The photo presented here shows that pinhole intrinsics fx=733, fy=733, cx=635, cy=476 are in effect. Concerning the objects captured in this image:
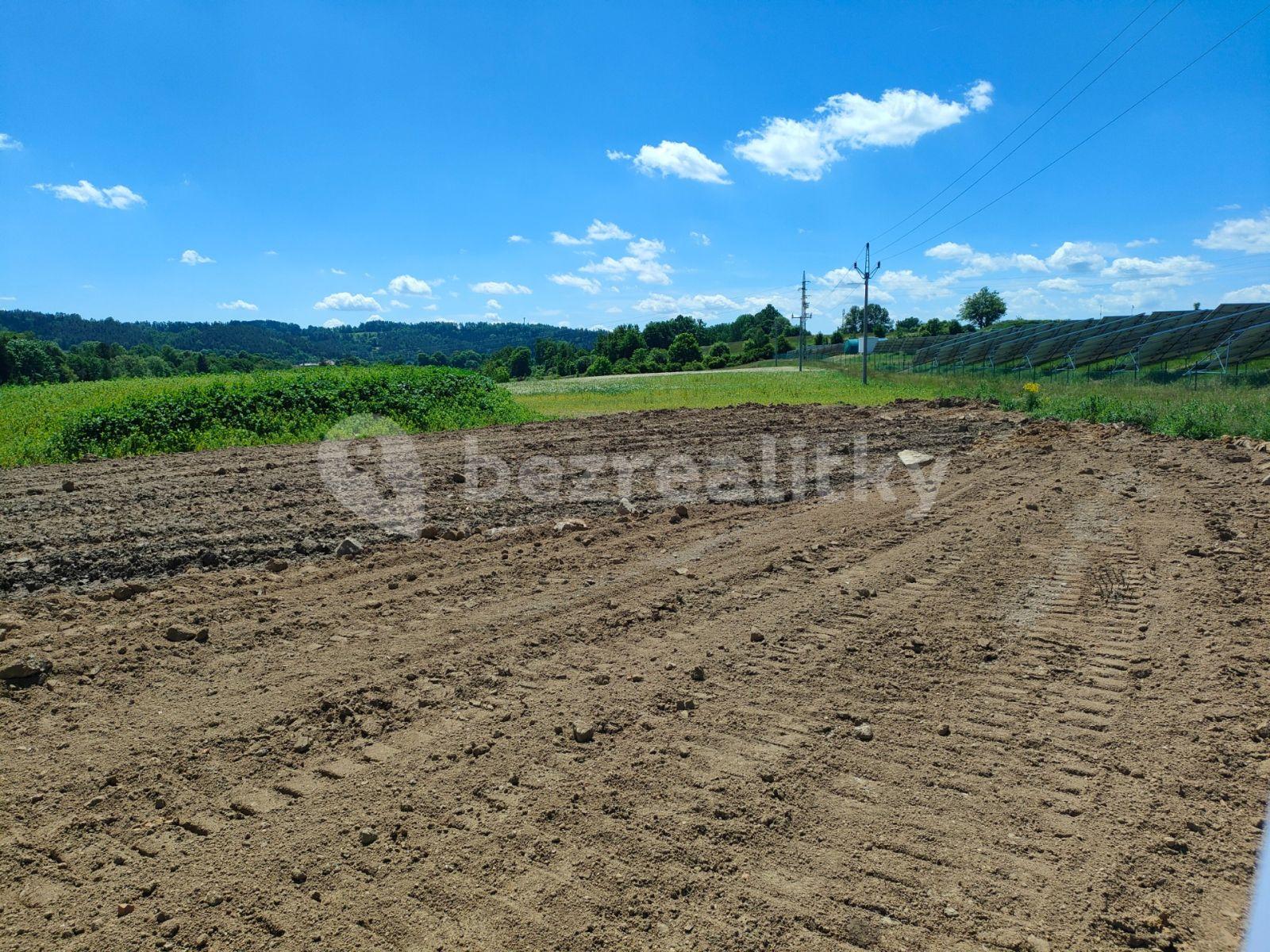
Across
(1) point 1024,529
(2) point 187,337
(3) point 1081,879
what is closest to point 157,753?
(3) point 1081,879

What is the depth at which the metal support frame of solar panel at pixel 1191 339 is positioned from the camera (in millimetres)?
25906

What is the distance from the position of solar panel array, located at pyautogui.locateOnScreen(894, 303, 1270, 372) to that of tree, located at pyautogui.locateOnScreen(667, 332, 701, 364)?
6565cm

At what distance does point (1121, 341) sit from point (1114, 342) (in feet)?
0.86

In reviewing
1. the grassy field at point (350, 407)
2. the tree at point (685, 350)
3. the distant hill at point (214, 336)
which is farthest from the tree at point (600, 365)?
the grassy field at point (350, 407)

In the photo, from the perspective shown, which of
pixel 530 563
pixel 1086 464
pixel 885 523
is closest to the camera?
pixel 530 563

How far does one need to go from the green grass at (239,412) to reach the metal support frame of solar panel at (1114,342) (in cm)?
2392

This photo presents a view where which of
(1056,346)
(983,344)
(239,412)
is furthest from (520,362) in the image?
(239,412)

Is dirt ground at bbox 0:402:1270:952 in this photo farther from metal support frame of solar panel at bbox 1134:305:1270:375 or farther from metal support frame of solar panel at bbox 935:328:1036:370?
metal support frame of solar panel at bbox 935:328:1036:370

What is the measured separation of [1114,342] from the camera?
30.2 metres

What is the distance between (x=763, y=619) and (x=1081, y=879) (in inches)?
105

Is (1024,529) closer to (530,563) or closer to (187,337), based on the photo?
(530,563)

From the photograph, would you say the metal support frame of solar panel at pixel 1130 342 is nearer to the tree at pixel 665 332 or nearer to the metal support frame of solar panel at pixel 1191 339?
the metal support frame of solar panel at pixel 1191 339

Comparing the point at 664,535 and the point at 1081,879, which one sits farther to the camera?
the point at 664,535

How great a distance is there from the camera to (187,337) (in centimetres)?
14025
